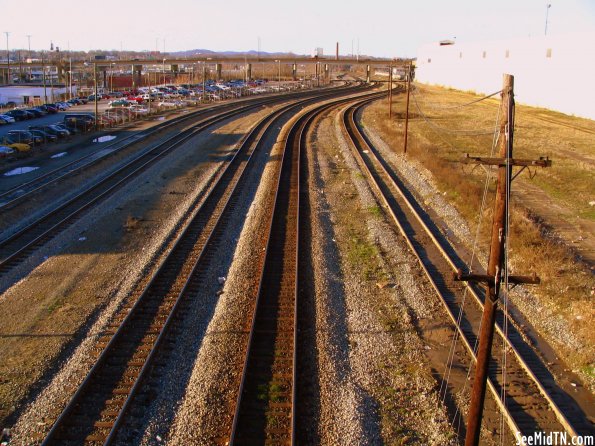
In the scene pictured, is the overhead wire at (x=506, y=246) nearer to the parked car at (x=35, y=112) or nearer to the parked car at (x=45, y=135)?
the parked car at (x=45, y=135)

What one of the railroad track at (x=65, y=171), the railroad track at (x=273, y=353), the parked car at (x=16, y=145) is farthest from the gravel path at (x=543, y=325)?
the parked car at (x=16, y=145)

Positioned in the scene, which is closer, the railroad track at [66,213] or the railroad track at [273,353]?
the railroad track at [273,353]

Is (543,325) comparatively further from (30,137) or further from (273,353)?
(30,137)

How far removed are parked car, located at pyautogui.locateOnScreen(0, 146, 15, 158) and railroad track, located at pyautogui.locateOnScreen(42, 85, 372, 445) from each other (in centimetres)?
1756

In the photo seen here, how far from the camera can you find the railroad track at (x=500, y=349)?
9.02 meters

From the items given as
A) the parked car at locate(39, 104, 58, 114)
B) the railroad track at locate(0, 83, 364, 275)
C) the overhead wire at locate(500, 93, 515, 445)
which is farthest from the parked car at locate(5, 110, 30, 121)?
the overhead wire at locate(500, 93, 515, 445)

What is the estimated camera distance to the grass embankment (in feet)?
41.3

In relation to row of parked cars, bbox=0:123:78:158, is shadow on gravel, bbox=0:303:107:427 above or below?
below

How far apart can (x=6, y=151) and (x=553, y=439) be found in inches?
1211

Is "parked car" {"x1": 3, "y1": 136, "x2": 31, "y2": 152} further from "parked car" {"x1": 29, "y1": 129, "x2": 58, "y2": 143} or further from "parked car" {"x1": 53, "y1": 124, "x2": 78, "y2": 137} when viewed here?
"parked car" {"x1": 53, "y1": 124, "x2": 78, "y2": 137}

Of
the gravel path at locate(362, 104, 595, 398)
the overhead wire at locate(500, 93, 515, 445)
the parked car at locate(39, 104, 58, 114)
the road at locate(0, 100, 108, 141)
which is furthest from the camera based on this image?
the parked car at locate(39, 104, 58, 114)

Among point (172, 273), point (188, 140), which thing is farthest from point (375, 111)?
point (172, 273)

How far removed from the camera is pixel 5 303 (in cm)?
1279

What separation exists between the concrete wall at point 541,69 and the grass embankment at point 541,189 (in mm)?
2283
